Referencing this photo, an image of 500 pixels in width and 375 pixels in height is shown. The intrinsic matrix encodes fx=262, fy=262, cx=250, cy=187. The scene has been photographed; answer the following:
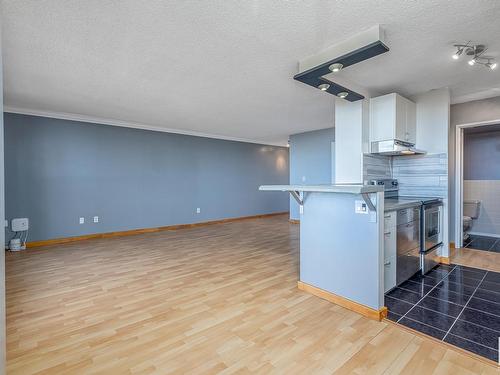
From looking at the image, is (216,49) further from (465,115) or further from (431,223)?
(465,115)

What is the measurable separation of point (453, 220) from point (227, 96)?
4089 millimetres

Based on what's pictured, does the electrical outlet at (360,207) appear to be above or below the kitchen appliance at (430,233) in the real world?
above

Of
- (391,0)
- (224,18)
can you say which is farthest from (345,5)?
(224,18)

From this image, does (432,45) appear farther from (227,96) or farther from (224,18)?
→ (227,96)

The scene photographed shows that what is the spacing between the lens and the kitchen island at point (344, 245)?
2176mm

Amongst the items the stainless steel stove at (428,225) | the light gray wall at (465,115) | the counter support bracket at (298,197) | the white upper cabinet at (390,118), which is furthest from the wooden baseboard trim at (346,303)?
the light gray wall at (465,115)

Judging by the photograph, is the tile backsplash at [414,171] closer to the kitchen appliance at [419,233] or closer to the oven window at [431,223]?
the kitchen appliance at [419,233]

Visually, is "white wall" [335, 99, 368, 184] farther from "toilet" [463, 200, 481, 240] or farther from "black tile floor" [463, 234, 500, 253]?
"toilet" [463, 200, 481, 240]

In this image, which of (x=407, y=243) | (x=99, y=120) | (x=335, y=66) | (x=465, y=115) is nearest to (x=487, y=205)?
(x=465, y=115)

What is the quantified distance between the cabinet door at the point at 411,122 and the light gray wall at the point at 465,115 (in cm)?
96

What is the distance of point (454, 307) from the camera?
7.71ft

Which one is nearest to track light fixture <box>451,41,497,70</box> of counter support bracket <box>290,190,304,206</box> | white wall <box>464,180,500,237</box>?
counter support bracket <box>290,190,304,206</box>

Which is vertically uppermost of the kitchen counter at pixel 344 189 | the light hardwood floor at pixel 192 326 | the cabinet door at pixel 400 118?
the cabinet door at pixel 400 118

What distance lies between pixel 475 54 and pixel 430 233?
2.00 metres
